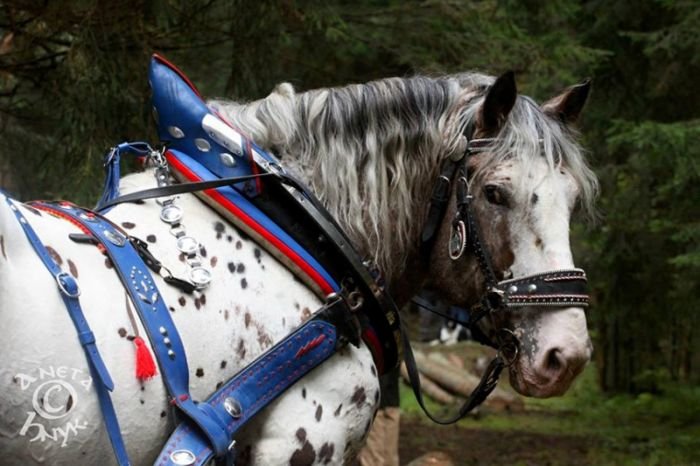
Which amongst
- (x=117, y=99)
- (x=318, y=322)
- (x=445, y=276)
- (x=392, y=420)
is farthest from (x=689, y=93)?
(x=318, y=322)

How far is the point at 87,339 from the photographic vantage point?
82.9 inches

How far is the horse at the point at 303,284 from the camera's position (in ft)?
6.88

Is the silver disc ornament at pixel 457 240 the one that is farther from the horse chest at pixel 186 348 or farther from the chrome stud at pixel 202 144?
the chrome stud at pixel 202 144

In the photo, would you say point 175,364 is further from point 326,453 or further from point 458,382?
point 458,382

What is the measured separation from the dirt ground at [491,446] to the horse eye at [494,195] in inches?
197

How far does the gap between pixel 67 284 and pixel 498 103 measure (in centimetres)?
145

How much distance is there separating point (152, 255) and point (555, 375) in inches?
47.9

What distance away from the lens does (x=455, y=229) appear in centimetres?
282

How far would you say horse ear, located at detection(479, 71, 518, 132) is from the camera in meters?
2.77

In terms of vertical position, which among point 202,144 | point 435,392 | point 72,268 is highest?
point 202,144
